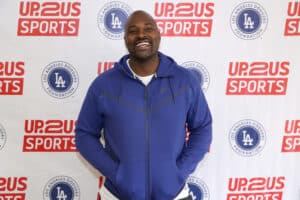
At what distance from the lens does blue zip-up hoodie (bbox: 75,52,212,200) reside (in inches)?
45.8

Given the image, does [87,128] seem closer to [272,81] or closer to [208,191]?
[208,191]

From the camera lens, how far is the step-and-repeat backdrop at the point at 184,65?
5.42ft

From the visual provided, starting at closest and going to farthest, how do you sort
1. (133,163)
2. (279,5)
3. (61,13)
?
(133,163), (61,13), (279,5)

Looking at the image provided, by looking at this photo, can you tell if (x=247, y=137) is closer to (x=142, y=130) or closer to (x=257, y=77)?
(x=257, y=77)

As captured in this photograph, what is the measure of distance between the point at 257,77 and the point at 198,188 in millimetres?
649

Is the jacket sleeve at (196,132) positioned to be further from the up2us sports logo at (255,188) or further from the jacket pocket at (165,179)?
the up2us sports logo at (255,188)

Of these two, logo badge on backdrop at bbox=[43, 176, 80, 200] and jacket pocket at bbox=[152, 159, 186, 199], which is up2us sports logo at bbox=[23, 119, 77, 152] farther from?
jacket pocket at bbox=[152, 159, 186, 199]

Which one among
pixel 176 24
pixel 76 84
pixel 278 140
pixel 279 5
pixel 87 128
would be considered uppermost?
pixel 279 5

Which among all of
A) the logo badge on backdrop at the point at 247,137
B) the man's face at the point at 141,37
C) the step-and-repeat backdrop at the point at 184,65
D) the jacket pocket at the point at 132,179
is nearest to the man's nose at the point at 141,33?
the man's face at the point at 141,37

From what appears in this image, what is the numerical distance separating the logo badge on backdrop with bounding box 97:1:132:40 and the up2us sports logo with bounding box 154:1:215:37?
160 millimetres

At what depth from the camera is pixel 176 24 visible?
1705 mm

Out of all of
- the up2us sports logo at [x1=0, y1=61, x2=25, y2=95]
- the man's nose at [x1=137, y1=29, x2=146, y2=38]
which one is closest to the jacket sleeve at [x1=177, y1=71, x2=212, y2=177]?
the man's nose at [x1=137, y1=29, x2=146, y2=38]

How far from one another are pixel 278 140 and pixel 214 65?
53 centimetres

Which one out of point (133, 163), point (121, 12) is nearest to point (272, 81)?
point (121, 12)
